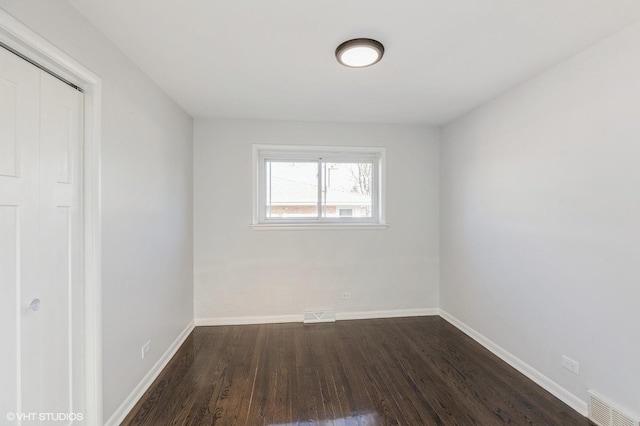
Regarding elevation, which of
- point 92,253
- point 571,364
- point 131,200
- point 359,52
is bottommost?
point 571,364

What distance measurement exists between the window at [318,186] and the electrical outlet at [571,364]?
2.03 metres

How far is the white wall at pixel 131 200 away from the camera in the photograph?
146cm

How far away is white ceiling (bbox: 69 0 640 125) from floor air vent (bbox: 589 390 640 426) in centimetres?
225

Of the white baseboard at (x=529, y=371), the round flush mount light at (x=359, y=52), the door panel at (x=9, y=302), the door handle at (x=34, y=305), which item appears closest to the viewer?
the door panel at (x=9, y=302)

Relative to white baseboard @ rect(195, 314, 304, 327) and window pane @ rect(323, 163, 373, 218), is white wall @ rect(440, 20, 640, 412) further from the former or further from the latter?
white baseboard @ rect(195, 314, 304, 327)

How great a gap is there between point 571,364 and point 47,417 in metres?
3.13

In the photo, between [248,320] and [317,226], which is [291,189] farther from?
[248,320]

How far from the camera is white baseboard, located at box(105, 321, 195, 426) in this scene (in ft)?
5.51

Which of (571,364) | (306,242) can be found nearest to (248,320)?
(306,242)

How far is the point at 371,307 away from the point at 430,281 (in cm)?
85

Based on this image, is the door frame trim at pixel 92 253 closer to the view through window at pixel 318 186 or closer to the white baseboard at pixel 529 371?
the view through window at pixel 318 186

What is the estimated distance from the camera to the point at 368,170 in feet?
11.5

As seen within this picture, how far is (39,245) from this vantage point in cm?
125

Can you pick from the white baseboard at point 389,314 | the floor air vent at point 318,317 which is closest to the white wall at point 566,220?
the white baseboard at point 389,314
